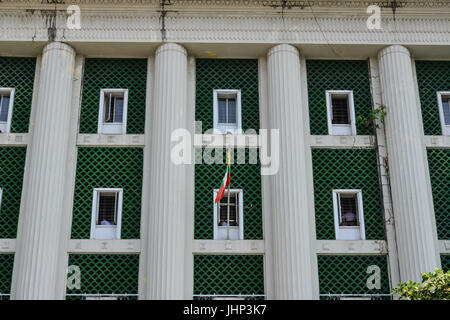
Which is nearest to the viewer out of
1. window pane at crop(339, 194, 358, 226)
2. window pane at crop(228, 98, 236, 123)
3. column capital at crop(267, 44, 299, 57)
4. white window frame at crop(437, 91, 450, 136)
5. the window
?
the window

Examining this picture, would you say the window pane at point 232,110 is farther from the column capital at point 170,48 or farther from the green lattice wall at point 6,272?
the green lattice wall at point 6,272

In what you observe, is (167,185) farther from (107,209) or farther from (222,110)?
(222,110)

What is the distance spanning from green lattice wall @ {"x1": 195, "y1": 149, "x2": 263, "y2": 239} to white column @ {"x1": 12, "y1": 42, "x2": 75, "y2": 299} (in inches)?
157

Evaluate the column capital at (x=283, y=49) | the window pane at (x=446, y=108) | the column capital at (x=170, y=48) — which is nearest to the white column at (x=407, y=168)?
the window pane at (x=446, y=108)

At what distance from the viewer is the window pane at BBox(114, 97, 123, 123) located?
63.4 ft

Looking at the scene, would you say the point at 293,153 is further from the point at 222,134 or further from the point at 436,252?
the point at 436,252

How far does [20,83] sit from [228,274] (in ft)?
29.1

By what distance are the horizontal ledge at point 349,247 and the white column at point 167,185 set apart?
13.2 feet

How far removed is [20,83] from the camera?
19.5 meters

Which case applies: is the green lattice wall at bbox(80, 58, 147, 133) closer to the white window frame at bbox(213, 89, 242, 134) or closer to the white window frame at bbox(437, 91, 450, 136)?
the white window frame at bbox(213, 89, 242, 134)

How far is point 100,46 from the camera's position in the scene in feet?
63.9

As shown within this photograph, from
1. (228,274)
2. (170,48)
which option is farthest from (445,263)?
(170,48)

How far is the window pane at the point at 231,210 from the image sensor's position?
715 inches

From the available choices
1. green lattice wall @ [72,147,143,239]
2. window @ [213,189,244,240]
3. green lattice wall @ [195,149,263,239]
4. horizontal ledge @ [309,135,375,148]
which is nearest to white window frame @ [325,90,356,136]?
horizontal ledge @ [309,135,375,148]
